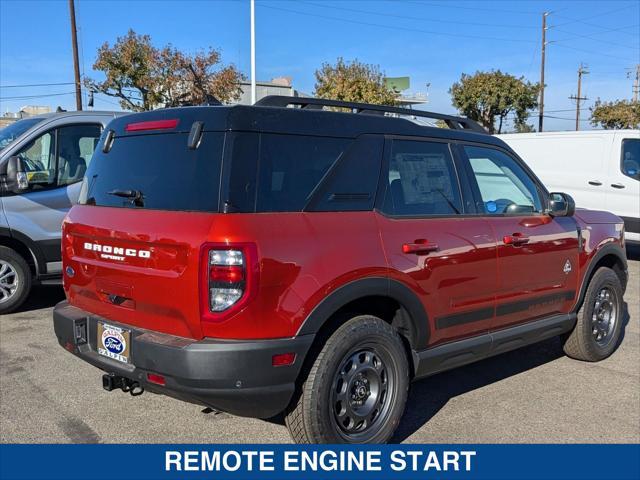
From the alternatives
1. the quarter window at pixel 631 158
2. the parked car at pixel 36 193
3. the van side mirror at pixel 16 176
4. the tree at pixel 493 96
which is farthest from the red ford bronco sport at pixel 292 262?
the tree at pixel 493 96

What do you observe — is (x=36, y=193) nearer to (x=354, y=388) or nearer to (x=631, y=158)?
(x=354, y=388)

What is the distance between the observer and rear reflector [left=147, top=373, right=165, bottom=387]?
2.89 m

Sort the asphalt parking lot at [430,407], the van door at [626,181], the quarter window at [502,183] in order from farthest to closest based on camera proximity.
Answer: the van door at [626,181] < the quarter window at [502,183] < the asphalt parking lot at [430,407]

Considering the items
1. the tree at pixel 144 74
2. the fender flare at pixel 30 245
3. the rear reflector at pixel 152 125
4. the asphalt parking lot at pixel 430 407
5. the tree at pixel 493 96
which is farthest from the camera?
the tree at pixel 493 96

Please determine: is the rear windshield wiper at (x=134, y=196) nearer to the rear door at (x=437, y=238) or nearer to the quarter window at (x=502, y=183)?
the rear door at (x=437, y=238)

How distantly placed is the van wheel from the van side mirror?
67cm

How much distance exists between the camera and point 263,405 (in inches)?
113

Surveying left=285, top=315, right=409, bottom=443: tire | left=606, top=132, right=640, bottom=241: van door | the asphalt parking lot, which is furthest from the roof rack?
left=606, top=132, right=640, bottom=241: van door

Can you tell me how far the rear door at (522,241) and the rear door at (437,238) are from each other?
15 centimetres

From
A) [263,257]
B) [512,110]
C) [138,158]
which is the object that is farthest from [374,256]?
[512,110]

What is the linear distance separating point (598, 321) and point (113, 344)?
4.15 metres

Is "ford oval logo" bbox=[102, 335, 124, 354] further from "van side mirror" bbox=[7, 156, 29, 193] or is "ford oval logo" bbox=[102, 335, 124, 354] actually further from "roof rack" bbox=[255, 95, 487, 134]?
"van side mirror" bbox=[7, 156, 29, 193]

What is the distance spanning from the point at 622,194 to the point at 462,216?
7623 millimetres

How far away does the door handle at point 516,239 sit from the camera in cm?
405
